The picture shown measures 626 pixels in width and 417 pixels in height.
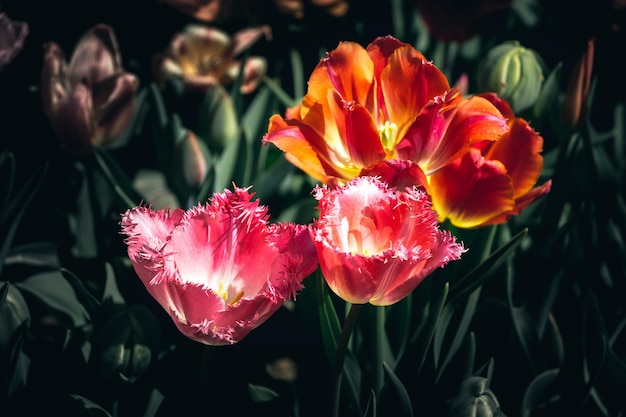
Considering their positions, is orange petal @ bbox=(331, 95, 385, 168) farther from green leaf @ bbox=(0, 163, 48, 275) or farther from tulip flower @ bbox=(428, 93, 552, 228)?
green leaf @ bbox=(0, 163, 48, 275)

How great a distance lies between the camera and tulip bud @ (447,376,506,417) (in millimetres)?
590

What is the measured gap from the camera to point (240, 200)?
0.55 m

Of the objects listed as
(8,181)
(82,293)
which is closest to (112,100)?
(8,181)

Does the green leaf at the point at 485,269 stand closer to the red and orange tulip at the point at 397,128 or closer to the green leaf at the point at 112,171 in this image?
the red and orange tulip at the point at 397,128

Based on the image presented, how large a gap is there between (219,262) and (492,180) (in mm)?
252

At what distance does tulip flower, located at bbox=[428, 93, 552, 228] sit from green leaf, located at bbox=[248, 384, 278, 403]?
0.79ft

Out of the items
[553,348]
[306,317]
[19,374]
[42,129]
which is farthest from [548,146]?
[19,374]

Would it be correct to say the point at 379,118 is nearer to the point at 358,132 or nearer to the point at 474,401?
the point at 358,132

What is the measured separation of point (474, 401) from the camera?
59 cm

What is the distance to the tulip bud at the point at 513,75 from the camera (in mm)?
814

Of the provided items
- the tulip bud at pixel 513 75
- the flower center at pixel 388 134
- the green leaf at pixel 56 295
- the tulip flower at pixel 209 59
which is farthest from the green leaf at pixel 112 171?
the tulip bud at pixel 513 75

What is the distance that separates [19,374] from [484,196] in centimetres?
48

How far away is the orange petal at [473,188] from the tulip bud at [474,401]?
0.15 meters

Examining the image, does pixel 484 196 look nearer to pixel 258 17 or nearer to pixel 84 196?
pixel 84 196
